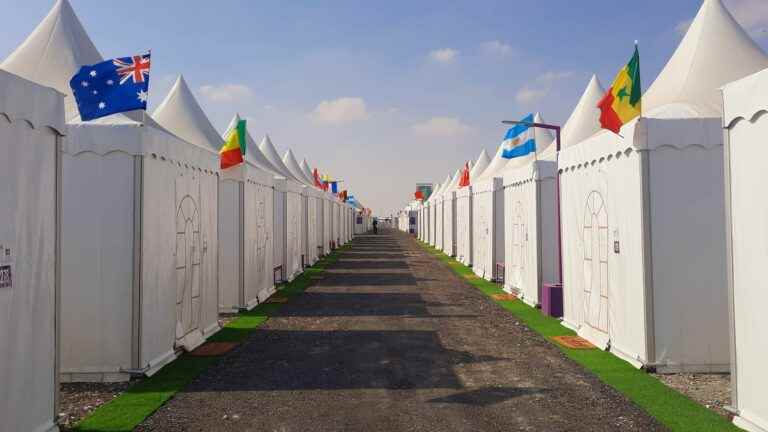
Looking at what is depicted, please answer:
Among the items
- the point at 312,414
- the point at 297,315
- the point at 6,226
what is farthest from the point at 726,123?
the point at 297,315

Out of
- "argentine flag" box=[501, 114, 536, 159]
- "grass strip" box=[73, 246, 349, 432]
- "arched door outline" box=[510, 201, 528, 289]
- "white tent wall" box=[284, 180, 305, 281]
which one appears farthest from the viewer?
"white tent wall" box=[284, 180, 305, 281]

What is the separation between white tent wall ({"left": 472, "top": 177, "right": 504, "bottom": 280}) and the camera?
19.0 metres

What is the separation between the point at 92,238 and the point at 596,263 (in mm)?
8027

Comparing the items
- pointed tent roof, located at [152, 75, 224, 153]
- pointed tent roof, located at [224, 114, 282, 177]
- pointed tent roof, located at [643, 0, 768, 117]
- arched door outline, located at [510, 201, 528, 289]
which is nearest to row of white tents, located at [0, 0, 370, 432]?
pointed tent roof, located at [152, 75, 224, 153]

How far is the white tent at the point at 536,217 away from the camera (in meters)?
13.8

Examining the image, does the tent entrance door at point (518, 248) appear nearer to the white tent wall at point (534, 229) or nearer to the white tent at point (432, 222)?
the white tent wall at point (534, 229)

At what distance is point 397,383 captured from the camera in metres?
7.46

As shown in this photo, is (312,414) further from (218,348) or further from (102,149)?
(102,149)

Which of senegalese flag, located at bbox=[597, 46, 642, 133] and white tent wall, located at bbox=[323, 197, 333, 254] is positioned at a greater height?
senegalese flag, located at bbox=[597, 46, 642, 133]

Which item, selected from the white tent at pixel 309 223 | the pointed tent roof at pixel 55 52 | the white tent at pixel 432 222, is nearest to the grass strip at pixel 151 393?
the pointed tent roof at pixel 55 52

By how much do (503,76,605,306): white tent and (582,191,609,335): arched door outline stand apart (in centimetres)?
309

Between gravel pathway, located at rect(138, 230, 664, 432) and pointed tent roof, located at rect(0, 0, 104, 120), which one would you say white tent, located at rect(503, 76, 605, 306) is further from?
pointed tent roof, located at rect(0, 0, 104, 120)

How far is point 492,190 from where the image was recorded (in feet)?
62.7

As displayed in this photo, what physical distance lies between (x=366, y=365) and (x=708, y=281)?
16.5ft
